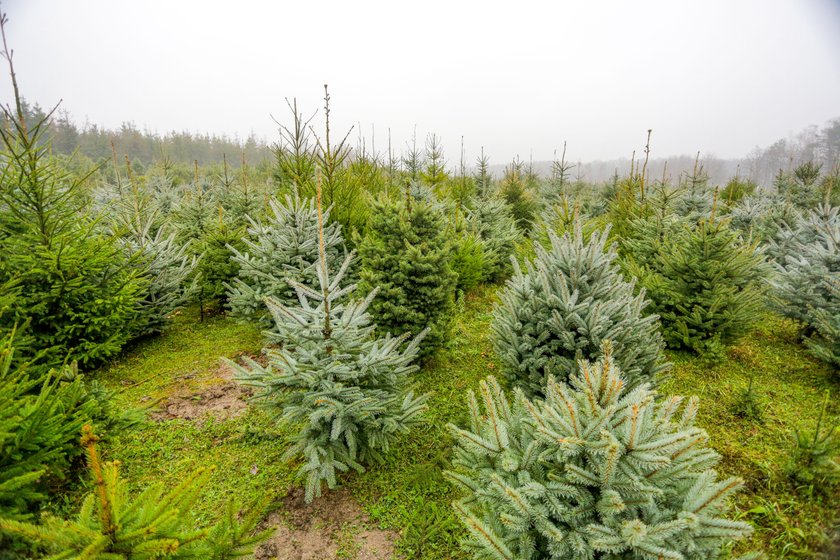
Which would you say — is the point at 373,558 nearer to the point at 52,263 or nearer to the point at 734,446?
the point at 734,446

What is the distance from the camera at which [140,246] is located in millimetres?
7152

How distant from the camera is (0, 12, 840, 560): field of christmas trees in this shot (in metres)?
2.15

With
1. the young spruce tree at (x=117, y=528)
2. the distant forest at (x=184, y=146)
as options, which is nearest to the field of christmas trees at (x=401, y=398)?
the young spruce tree at (x=117, y=528)

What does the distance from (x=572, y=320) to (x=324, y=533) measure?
10.7 feet

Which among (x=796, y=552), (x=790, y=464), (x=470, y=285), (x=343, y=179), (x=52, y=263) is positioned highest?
(x=343, y=179)

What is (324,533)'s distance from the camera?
11.8ft

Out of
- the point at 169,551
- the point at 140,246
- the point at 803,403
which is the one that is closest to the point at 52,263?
the point at 140,246

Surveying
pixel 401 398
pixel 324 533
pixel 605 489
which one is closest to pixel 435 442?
pixel 401 398

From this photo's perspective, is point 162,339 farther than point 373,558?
Yes

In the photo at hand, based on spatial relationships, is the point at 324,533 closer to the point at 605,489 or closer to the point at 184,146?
the point at 605,489

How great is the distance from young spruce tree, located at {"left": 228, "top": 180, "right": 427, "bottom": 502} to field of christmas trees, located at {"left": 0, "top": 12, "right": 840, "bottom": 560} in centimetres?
3

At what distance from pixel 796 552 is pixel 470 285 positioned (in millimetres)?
6672

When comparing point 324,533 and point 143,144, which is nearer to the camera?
point 324,533

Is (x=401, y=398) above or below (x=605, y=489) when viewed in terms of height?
below
